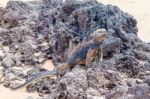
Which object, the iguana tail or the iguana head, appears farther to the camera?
the iguana tail

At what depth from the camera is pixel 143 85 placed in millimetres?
3402

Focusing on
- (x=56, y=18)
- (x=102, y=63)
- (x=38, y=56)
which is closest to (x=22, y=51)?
(x=38, y=56)

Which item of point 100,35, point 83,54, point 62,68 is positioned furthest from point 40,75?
point 100,35

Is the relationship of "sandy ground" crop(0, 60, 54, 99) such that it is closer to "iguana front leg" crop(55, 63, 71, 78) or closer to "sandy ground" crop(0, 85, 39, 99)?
"sandy ground" crop(0, 85, 39, 99)

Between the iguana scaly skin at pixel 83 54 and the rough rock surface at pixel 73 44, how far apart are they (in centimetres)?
9

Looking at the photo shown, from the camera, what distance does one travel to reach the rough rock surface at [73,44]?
3711mm

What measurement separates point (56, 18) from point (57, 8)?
0.22 m

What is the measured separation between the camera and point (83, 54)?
448cm

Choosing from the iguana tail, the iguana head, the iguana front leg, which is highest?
the iguana head

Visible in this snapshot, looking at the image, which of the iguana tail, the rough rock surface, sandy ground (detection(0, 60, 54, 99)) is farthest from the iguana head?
sandy ground (detection(0, 60, 54, 99))

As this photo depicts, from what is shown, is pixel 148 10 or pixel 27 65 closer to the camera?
pixel 27 65

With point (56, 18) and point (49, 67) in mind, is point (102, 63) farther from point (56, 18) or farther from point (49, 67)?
point (56, 18)

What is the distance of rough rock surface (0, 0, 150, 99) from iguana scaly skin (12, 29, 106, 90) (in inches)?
3.7

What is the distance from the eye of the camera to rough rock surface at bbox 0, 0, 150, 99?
3711mm
